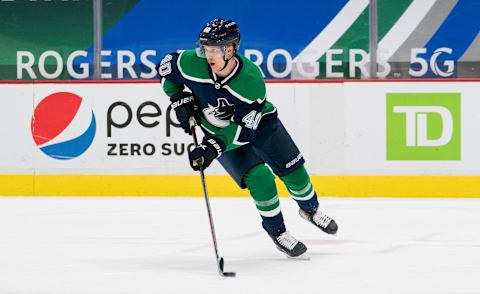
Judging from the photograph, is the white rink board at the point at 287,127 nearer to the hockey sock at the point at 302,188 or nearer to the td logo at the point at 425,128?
the td logo at the point at 425,128

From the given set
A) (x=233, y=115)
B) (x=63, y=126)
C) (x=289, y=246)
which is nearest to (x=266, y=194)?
(x=289, y=246)

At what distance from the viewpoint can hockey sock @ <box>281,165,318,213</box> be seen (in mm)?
4805

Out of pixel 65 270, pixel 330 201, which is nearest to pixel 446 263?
pixel 65 270

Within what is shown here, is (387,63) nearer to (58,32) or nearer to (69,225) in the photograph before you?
(58,32)

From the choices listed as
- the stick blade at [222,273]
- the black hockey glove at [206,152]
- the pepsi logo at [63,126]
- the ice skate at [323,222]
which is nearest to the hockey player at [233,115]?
the black hockey glove at [206,152]

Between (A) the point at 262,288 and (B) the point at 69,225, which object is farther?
(B) the point at 69,225

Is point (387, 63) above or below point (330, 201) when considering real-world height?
above

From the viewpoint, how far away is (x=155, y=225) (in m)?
5.96

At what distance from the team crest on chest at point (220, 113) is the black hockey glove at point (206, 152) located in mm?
159

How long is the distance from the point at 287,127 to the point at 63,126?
1653mm

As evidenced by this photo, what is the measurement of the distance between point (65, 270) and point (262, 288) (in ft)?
2.93

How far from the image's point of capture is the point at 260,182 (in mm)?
4480

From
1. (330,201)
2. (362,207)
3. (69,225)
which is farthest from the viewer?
(330,201)

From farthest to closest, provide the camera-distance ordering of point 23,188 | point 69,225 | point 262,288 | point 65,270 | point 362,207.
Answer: point 23,188 → point 362,207 → point 69,225 → point 65,270 → point 262,288
